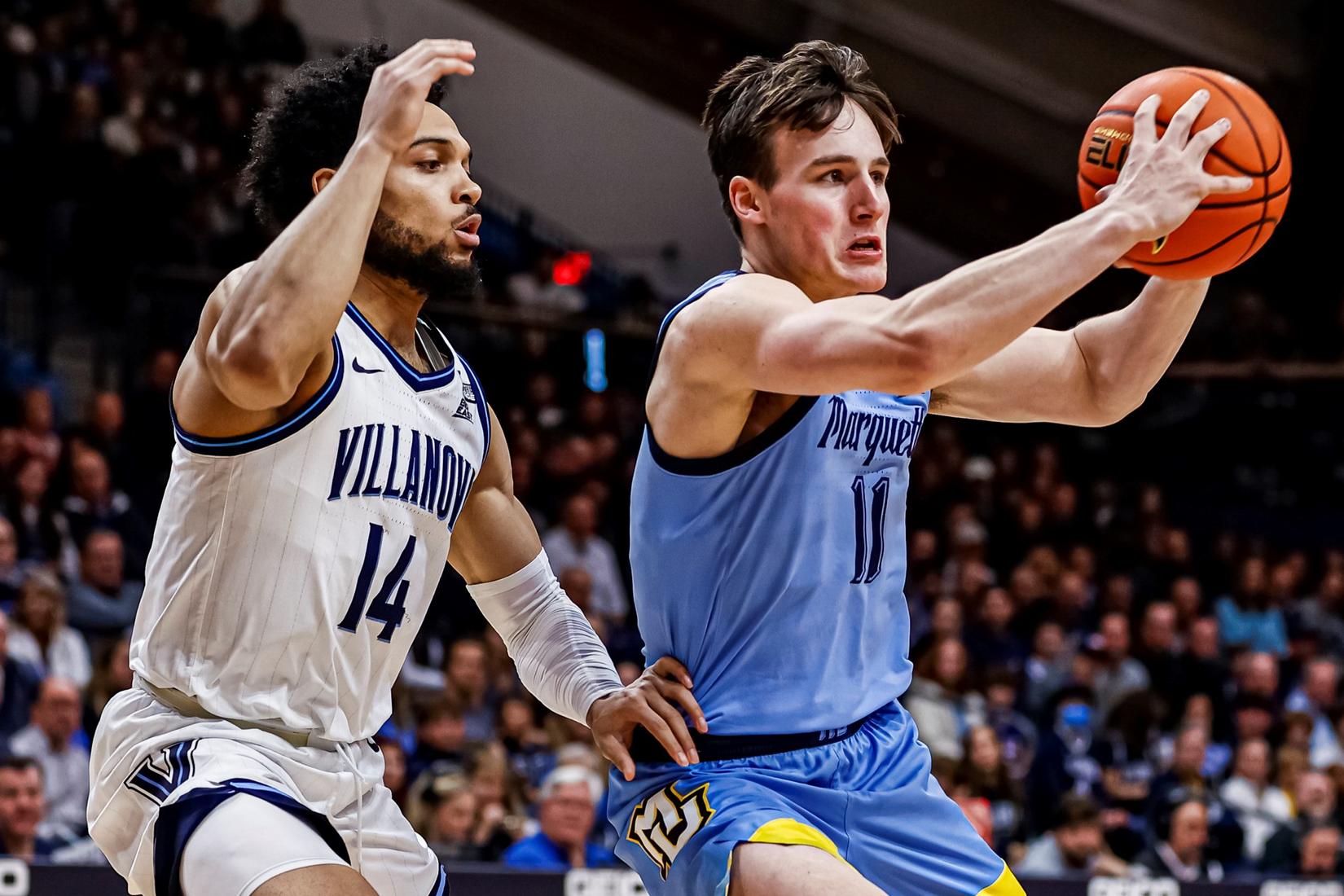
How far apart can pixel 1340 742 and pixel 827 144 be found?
8902 millimetres

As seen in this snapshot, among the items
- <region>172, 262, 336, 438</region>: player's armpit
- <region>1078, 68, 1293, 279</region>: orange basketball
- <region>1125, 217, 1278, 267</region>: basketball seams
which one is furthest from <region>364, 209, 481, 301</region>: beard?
<region>1125, 217, 1278, 267</region>: basketball seams

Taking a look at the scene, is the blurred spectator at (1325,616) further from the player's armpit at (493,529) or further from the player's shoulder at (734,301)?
the player's shoulder at (734,301)

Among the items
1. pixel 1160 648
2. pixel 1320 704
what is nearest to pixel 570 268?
pixel 1160 648

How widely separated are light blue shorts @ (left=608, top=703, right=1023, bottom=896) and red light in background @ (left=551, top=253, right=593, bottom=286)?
13887 millimetres

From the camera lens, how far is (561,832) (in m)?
7.33

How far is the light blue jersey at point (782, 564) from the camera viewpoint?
332cm

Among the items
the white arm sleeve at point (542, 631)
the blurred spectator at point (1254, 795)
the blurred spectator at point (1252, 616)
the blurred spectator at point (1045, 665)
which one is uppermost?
the white arm sleeve at point (542, 631)

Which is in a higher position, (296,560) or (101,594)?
(296,560)

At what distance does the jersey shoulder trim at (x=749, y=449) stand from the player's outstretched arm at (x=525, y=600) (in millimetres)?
633

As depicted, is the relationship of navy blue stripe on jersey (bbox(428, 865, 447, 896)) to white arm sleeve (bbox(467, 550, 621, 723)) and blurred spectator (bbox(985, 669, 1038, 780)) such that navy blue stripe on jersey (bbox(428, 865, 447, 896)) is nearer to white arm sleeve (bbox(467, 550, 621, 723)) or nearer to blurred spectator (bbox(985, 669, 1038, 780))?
white arm sleeve (bbox(467, 550, 621, 723))

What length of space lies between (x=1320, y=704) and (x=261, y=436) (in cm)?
978

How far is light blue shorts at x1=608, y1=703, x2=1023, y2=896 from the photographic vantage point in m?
3.20

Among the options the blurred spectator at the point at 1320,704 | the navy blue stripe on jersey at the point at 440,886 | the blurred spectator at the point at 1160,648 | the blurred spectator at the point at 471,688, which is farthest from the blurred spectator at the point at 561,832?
the blurred spectator at the point at 1320,704

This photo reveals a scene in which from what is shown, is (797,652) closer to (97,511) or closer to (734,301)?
(734,301)
